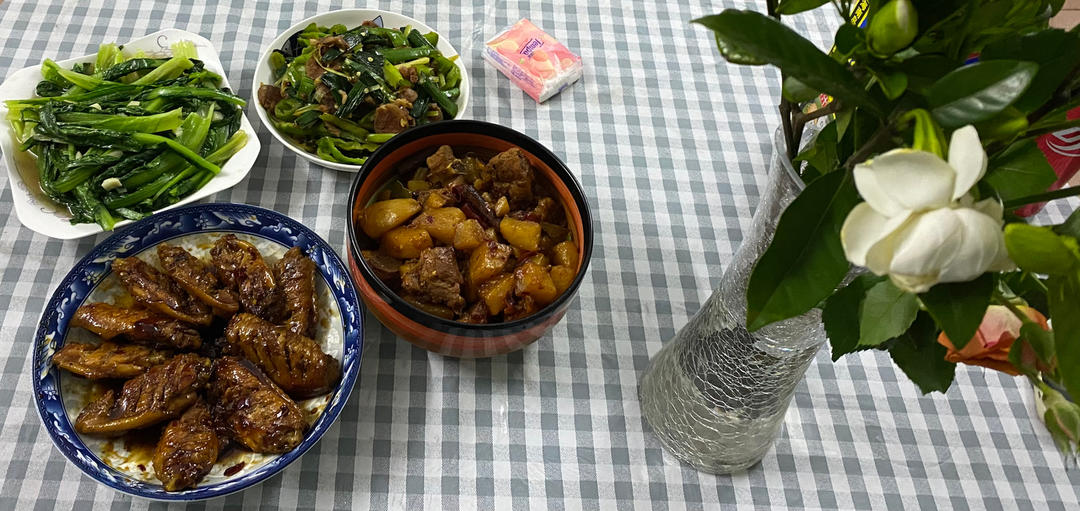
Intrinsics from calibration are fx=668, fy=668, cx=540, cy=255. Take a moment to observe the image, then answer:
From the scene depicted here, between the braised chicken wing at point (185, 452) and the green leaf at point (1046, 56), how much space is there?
911 millimetres

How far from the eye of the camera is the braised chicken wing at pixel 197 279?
979mm

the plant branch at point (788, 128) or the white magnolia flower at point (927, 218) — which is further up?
the white magnolia flower at point (927, 218)

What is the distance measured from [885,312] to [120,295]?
1028 mm

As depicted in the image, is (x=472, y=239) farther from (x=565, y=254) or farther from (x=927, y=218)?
(x=927, y=218)

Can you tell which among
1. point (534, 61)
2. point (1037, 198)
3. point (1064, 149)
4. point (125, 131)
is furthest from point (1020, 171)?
point (125, 131)

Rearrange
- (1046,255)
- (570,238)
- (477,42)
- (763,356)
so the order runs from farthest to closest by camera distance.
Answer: (477,42), (570,238), (763,356), (1046,255)

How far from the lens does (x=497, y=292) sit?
3.14 ft

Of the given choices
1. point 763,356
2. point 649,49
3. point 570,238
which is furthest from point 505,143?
point 649,49

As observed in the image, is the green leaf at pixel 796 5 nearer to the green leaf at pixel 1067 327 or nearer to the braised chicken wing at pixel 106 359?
the green leaf at pixel 1067 327

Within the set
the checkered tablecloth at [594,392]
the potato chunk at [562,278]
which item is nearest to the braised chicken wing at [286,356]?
the checkered tablecloth at [594,392]

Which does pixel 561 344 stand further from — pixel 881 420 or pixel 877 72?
pixel 877 72

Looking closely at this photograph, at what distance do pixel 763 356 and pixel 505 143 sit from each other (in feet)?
1.69

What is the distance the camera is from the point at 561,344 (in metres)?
1.14

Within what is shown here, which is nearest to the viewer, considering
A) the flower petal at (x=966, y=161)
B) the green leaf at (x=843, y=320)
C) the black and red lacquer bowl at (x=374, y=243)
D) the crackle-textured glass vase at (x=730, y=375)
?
A: the flower petal at (x=966, y=161)
